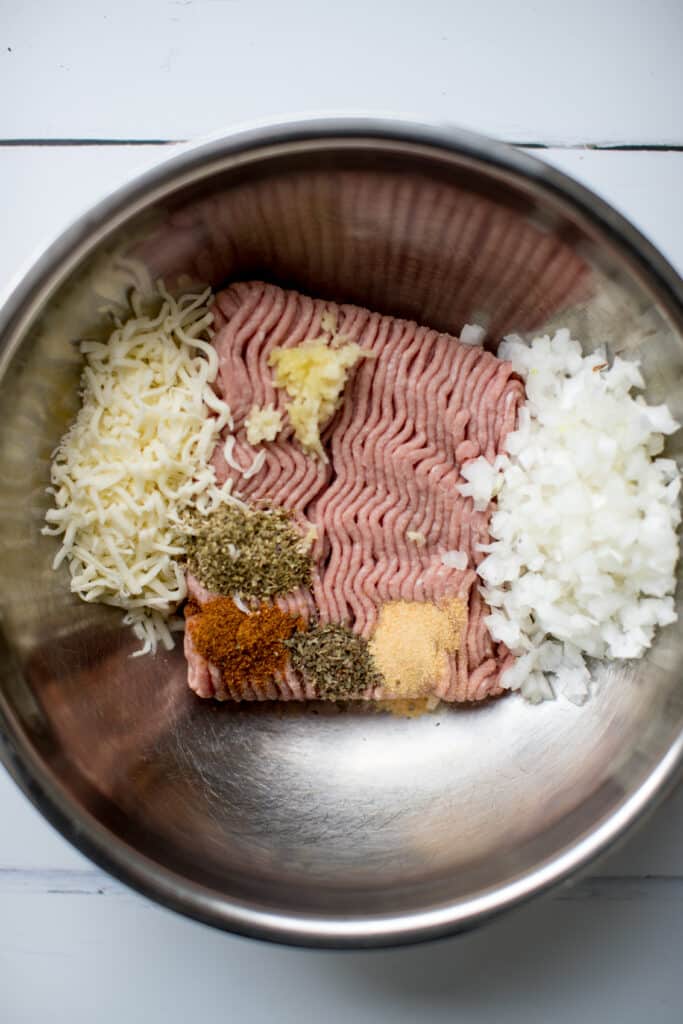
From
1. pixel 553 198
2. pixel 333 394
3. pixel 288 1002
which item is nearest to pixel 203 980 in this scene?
pixel 288 1002

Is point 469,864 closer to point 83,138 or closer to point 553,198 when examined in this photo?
point 553,198

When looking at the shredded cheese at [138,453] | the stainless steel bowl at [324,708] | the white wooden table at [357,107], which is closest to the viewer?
the stainless steel bowl at [324,708]

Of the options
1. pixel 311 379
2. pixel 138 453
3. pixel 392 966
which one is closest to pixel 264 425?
pixel 311 379

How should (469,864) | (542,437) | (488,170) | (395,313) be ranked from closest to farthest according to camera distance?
(488,170), (469,864), (542,437), (395,313)

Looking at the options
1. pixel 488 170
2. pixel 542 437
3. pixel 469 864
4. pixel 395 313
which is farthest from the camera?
pixel 395 313

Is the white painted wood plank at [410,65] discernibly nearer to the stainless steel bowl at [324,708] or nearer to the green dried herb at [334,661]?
the stainless steel bowl at [324,708]

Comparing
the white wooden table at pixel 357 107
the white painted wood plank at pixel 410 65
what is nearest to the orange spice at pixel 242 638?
the white wooden table at pixel 357 107
